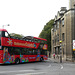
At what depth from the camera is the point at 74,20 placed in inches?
1430

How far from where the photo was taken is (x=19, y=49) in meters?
23.0

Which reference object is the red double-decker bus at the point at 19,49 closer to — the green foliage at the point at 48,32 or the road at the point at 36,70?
the road at the point at 36,70

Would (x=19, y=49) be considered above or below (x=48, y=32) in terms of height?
below

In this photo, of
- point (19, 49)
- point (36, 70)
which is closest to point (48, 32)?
point (19, 49)

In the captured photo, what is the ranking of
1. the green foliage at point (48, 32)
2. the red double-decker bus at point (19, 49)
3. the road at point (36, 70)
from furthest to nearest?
the green foliage at point (48, 32), the red double-decker bus at point (19, 49), the road at point (36, 70)

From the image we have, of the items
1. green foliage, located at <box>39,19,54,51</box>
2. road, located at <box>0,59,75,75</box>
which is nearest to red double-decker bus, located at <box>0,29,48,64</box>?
road, located at <box>0,59,75,75</box>

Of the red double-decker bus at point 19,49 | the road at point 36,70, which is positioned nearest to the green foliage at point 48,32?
the red double-decker bus at point 19,49

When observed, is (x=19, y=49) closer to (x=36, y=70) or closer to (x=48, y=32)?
(x=36, y=70)

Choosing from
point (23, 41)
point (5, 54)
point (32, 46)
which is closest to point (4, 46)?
point (5, 54)

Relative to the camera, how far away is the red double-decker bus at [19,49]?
19.9 meters

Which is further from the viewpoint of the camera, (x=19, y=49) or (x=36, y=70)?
(x=19, y=49)

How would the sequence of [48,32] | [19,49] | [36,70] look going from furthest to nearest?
[48,32], [19,49], [36,70]

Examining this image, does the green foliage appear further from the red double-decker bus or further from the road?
the road

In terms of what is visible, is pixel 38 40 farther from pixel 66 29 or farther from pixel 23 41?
pixel 66 29
